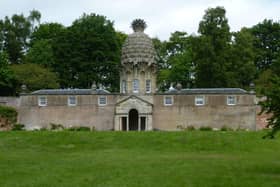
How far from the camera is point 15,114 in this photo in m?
54.1

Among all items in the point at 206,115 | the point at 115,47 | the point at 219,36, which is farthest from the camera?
the point at 115,47

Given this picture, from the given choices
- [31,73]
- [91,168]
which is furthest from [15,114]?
[91,168]

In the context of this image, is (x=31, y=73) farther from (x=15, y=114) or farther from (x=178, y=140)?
(x=178, y=140)

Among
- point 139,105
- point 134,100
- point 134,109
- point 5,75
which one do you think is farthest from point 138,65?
point 5,75

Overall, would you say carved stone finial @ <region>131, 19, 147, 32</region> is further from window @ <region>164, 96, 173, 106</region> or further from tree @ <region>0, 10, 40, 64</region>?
tree @ <region>0, 10, 40, 64</region>

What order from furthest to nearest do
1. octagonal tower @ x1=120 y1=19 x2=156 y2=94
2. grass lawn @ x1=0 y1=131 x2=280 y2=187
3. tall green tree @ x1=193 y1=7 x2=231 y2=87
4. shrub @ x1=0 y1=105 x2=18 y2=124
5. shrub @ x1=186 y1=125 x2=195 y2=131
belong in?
tall green tree @ x1=193 y1=7 x2=231 y2=87
octagonal tower @ x1=120 y1=19 x2=156 y2=94
shrub @ x1=0 y1=105 x2=18 y2=124
shrub @ x1=186 y1=125 x2=195 y2=131
grass lawn @ x1=0 y1=131 x2=280 y2=187

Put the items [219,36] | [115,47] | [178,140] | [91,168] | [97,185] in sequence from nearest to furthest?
[97,185], [91,168], [178,140], [219,36], [115,47]

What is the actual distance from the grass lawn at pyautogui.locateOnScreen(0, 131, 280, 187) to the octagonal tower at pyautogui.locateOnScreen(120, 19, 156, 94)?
1718 cm

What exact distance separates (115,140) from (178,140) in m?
4.62

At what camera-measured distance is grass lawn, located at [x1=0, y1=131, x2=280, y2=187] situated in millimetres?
16500

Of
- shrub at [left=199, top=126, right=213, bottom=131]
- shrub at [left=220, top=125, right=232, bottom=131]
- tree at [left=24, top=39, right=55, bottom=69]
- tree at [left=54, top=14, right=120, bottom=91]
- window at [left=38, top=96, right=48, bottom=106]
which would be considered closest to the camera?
shrub at [left=220, top=125, right=232, bottom=131]

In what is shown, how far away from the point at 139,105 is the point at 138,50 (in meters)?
6.26

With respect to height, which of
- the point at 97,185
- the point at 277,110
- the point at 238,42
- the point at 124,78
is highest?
the point at 238,42

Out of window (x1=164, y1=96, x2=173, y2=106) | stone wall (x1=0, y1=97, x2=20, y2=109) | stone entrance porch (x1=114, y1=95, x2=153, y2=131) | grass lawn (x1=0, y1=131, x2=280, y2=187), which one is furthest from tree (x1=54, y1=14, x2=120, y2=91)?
grass lawn (x1=0, y1=131, x2=280, y2=187)
